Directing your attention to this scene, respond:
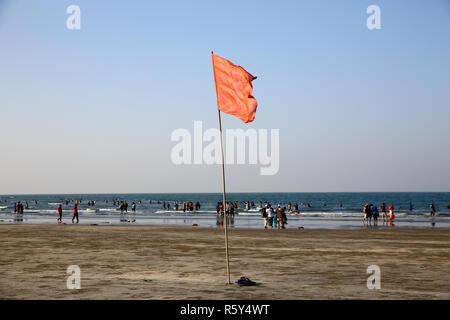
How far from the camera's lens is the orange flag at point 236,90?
11.6m

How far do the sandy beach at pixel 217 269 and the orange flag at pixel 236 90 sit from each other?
4414 mm

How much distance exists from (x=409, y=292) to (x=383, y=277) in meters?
2.11

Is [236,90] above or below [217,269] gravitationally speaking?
above

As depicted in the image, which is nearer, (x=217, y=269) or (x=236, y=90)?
(x=236, y=90)

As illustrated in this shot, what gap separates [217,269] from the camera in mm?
13734

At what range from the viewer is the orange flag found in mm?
11648

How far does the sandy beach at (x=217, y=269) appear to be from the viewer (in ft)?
33.6

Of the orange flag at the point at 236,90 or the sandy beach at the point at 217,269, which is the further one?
the orange flag at the point at 236,90

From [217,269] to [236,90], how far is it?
18.2ft

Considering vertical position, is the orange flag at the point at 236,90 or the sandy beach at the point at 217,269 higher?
the orange flag at the point at 236,90

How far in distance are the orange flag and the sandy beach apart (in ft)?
14.5

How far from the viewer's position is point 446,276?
1268cm
